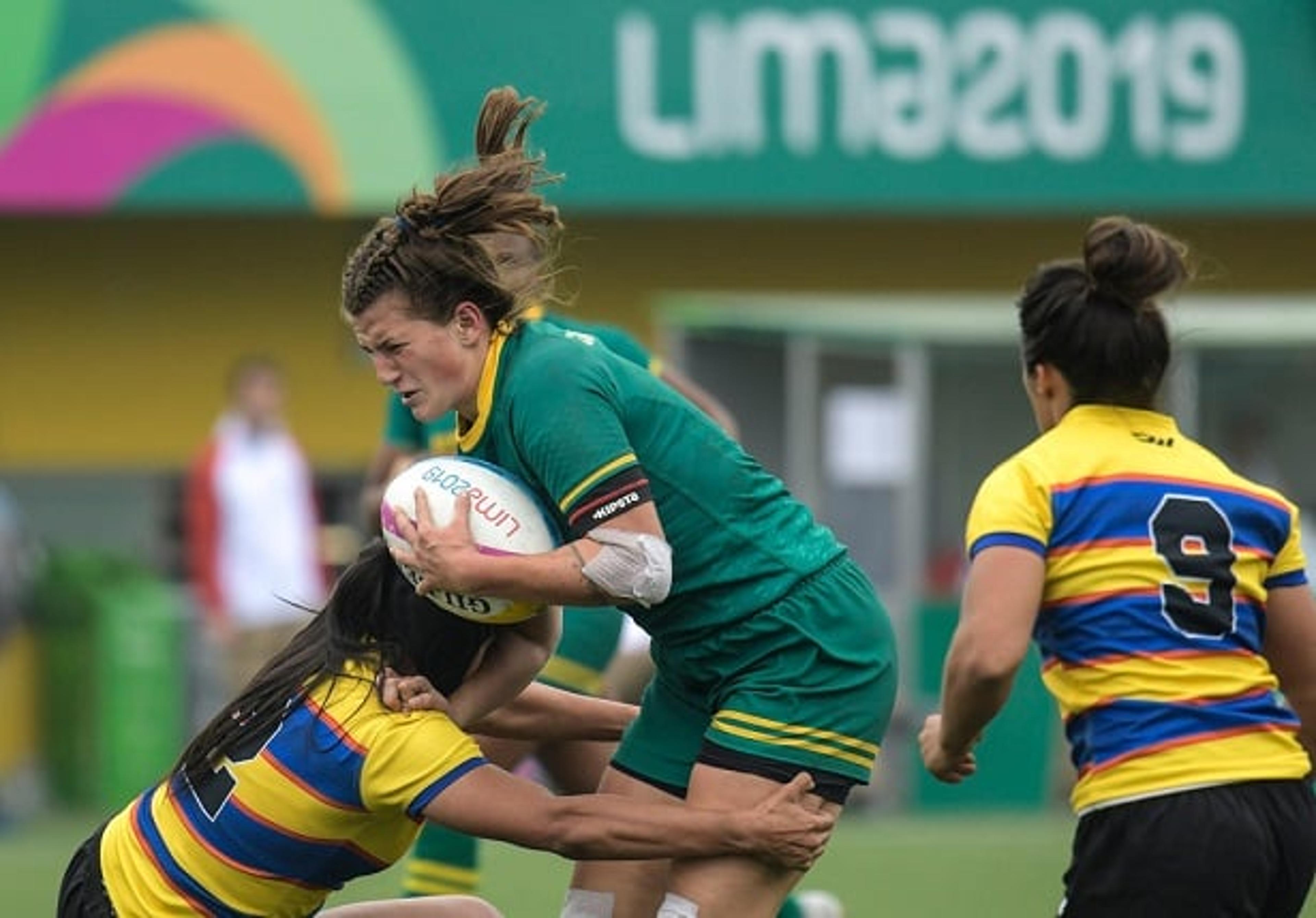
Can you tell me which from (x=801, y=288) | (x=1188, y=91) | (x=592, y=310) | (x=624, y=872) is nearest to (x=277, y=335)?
(x=592, y=310)

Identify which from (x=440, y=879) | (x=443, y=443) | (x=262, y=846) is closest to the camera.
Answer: (x=262, y=846)

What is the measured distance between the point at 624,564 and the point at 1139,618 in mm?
874

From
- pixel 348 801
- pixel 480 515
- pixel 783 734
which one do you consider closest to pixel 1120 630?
pixel 783 734

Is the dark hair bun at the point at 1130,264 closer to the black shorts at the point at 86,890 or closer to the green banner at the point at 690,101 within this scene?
the black shorts at the point at 86,890

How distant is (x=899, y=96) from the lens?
14094mm

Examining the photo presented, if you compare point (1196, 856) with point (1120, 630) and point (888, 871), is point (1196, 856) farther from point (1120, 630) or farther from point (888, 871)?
point (888, 871)

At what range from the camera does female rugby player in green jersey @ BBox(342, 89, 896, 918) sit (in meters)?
5.01

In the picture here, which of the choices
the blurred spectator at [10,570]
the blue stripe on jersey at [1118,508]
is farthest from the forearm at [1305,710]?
the blurred spectator at [10,570]

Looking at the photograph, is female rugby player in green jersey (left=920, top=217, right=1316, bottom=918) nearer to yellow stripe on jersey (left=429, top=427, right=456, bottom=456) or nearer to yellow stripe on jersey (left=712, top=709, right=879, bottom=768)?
yellow stripe on jersey (left=712, top=709, right=879, bottom=768)

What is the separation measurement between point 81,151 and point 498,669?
899 cm

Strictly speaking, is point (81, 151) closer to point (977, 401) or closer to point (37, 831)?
point (37, 831)

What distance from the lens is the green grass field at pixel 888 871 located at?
30.1ft

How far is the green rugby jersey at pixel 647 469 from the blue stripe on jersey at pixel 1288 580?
81 cm

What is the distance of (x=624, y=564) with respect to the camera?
491cm
